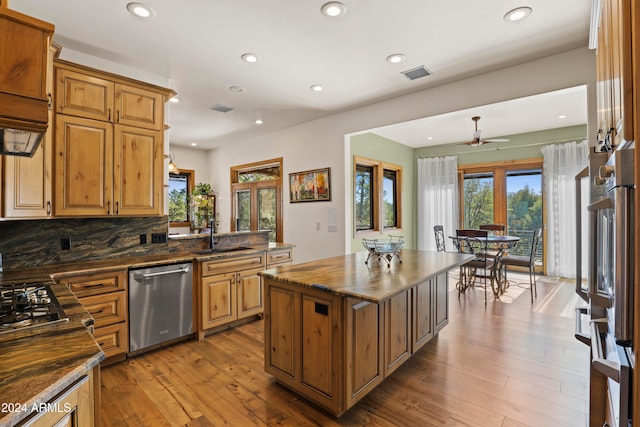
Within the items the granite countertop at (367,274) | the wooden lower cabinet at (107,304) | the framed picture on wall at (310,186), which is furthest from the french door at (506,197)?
the wooden lower cabinet at (107,304)

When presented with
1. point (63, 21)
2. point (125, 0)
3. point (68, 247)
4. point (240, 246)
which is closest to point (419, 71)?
point (125, 0)

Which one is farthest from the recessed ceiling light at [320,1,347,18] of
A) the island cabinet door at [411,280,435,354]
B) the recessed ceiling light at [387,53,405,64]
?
the island cabinet door at [411,280,435,354]

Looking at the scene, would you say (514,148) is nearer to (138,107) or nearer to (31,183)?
(138,107)

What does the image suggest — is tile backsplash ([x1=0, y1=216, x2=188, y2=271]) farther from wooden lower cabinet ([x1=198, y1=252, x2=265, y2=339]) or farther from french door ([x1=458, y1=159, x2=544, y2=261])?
french door ([x1=458, y1=159, x2=544, y2=261])

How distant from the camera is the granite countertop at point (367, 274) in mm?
1786

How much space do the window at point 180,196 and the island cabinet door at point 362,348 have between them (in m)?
5.97

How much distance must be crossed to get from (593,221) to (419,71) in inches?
96.4

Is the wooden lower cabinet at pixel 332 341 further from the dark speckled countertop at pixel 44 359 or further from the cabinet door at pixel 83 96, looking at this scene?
the cabinet door at pixel 83 96

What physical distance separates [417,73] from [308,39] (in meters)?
1.35

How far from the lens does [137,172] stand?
2.96m

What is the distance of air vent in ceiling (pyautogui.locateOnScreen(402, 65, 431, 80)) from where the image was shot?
326cm

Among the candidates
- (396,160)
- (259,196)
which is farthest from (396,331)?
(396,160)

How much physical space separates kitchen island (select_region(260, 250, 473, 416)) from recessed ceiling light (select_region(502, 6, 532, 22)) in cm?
198

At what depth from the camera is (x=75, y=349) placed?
1.10 m
